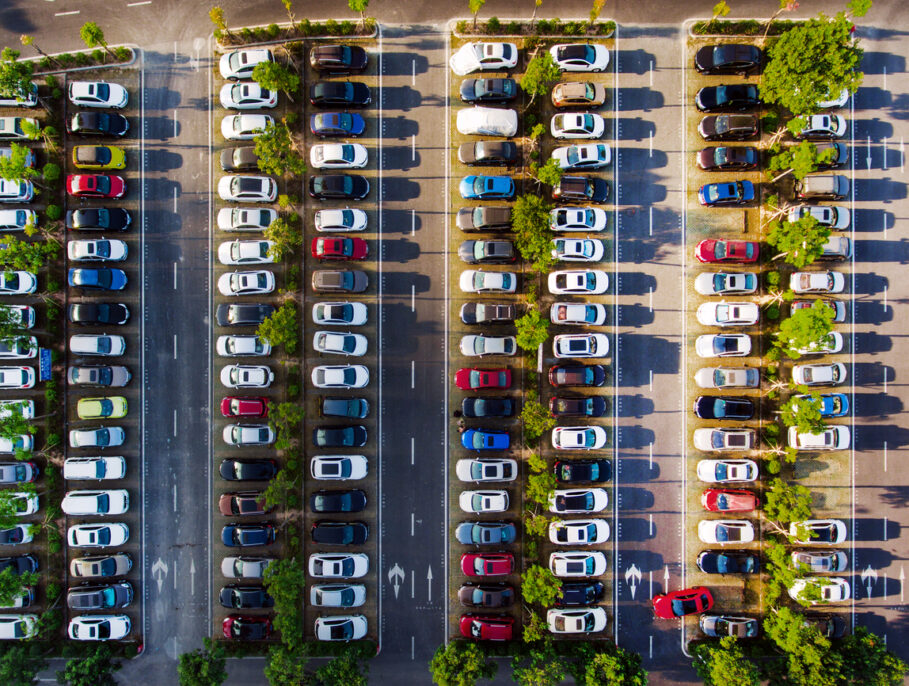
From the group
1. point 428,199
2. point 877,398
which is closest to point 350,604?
point 428,199

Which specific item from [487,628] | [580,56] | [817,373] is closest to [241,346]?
[487,628]

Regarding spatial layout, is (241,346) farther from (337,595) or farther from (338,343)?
(337,595)

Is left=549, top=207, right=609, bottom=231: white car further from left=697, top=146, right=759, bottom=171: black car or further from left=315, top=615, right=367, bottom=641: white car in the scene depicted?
left=315, top=615, right=367, bottom=641: white car

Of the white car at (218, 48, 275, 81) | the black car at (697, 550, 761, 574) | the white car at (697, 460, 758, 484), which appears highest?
the white car at (218, 48, 275, 81)

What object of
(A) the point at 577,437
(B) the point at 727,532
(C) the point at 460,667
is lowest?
(C) the point at 460,667

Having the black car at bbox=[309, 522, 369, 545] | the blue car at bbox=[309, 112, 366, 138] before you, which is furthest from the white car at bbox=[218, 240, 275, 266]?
the black car at bbox=[309, 522, 369, 545]

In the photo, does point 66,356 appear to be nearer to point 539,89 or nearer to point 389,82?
point 389,82
